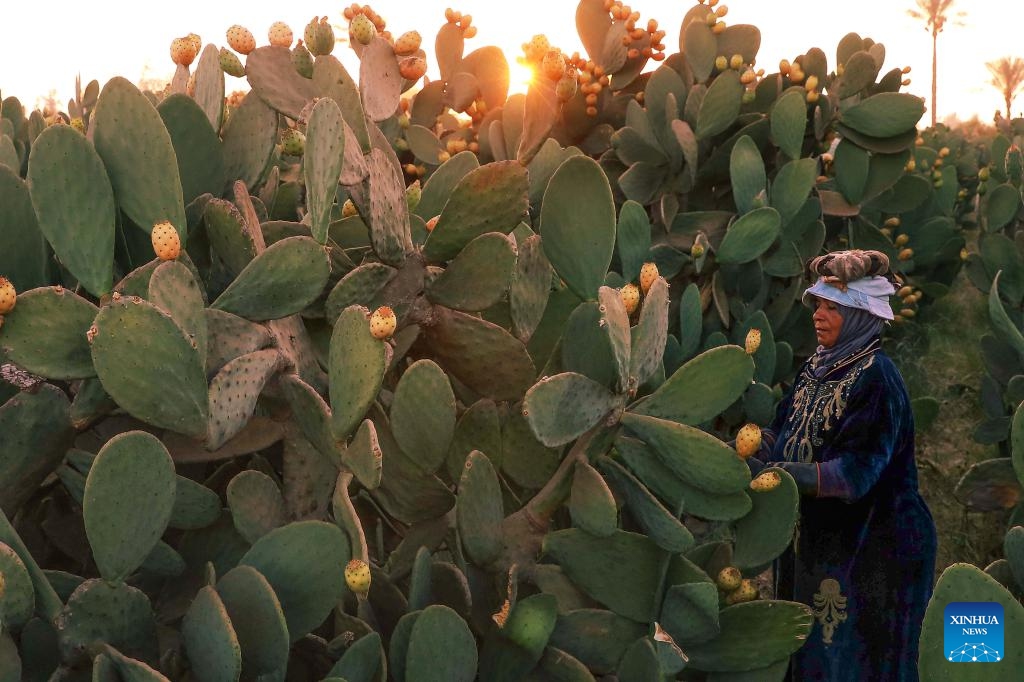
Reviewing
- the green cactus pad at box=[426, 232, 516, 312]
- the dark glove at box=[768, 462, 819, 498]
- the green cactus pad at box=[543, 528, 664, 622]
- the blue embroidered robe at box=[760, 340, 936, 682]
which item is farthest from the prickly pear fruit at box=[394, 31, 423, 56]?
the blue embroidered robe at box=[760, 340, 936, 682]

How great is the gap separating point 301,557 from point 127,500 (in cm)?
23

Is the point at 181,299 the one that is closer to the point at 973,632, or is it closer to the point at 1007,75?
the point at 973,632

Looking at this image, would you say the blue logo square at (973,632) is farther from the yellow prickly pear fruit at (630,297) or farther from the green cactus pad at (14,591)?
the green cactus pad at (14,591)

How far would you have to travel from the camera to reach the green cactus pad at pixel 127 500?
118 centimetres

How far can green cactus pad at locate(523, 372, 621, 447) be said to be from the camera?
1.43m

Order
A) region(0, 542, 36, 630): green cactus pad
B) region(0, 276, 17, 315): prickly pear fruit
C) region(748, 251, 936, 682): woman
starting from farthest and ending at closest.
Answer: region(748, 251, 936, 682): woman, region(0, 276, 17, 315): prickly pear fruit, region(0, 542, 36, 630): green cactus pad

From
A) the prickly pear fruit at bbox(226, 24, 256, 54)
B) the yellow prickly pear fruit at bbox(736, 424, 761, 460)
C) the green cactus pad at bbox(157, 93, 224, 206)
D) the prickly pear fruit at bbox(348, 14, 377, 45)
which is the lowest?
the yellow prickly pear fruit at bbox(736, 424, 761, 460)

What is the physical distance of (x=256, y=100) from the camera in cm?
162

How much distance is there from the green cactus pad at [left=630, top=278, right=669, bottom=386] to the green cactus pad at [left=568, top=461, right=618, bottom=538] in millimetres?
187

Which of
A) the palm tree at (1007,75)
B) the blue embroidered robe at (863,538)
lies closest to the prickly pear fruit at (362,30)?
the blue embroidered robe at (863,538)

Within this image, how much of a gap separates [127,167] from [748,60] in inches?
147

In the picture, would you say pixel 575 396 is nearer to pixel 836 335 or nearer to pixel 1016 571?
pixel 1016 571

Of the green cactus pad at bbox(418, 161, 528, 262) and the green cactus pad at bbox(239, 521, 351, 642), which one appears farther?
the green cactus pad at bbox(418, 161, 528, 262)

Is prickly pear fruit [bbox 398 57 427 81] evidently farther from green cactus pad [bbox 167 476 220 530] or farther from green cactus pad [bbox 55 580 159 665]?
green cactus pad [bbox 55 580 159 665]
